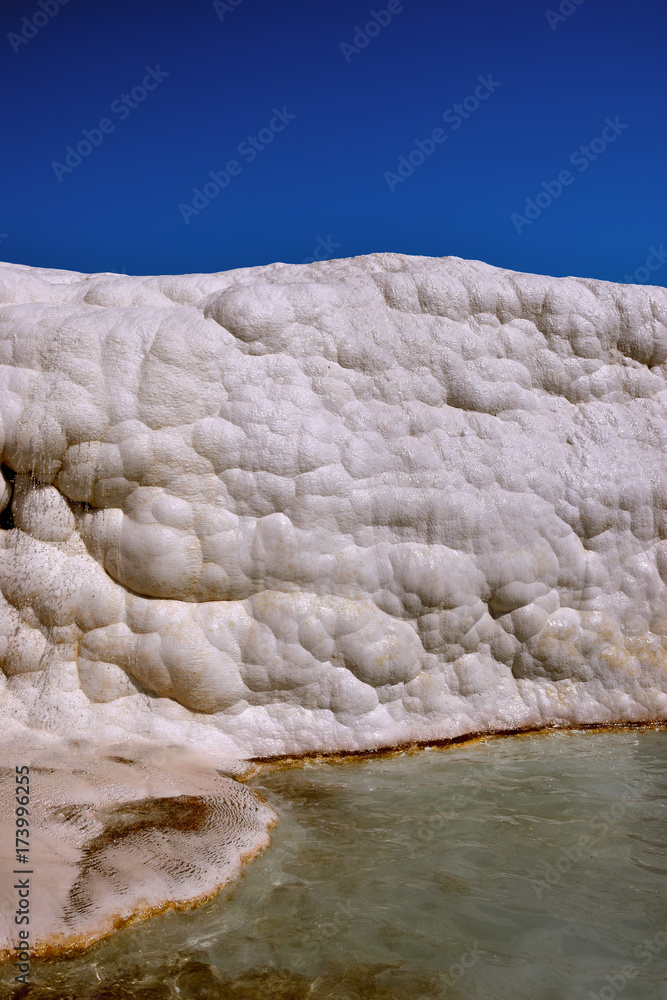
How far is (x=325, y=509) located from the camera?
315cm

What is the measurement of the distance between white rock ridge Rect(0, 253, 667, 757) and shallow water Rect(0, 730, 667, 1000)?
1.50 feet

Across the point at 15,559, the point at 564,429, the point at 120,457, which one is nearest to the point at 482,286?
the point at 564,429

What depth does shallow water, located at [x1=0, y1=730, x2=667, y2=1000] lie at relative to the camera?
1.72 m

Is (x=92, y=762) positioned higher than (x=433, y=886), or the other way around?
(x=92, y=762)

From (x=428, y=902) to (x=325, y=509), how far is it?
1575 millimetres

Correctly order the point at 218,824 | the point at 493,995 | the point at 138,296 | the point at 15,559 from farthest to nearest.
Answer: the point at 138,296
the point at 15,559
the point at 218,824
the point at 493,995

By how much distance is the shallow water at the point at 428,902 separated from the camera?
172cm

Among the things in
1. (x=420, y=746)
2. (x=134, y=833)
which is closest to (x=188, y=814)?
(x=134, y=833)

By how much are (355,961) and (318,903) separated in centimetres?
24

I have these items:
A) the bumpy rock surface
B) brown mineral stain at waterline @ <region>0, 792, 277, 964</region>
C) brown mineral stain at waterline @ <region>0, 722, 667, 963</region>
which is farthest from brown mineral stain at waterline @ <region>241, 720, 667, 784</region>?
brown mineral stain at waterline @ <region>0, 792, 277, 964</region>

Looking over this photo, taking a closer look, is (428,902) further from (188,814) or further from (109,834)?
(109,834)

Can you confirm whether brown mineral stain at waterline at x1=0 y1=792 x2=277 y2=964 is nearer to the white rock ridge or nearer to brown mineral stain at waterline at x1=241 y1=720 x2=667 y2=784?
brown mineral stain at waterline at x1=241 y1=720 x2=667 y2=784

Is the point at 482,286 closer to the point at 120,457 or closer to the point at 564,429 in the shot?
the point at 564,429

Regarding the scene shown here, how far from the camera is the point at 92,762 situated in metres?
2.68
